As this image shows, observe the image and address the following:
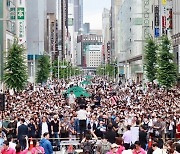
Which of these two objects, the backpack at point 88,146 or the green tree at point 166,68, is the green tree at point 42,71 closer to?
the green tree at point 166,68

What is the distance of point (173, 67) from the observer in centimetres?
5119

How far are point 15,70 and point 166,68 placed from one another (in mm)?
12491

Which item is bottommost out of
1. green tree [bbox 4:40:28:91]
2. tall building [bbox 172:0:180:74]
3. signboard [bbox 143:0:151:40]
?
green tree [bbox 4:40:28:91]

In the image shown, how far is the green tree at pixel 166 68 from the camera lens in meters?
50.8

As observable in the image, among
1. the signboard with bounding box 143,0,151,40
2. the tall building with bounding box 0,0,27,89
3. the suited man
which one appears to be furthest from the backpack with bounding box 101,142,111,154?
the signboard with bounding box 143,0,151,40

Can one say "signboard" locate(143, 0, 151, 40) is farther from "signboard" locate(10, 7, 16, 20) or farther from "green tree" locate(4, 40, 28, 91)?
"green tree" locate(4, 40, 28, 91)

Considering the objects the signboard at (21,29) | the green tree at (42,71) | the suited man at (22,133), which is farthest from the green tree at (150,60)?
the suited man at (22,133)

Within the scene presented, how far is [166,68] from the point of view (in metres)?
51.0

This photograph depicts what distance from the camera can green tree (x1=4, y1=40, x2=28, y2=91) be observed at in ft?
159

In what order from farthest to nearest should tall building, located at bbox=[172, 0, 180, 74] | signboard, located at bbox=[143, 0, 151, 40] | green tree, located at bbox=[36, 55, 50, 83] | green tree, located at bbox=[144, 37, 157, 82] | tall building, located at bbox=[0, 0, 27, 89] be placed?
signboard, located at bbox=[143, 0, 151, 40], green tree, located at bbox=[36, 55, 50, 83], tall building, located at bbox=[172, 0, 180, 74], green tree, located at bbox=[144, 37, 157, 82], tall building, located at bbox=[0, 0, 27, 89]

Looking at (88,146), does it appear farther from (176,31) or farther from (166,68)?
(176,31)

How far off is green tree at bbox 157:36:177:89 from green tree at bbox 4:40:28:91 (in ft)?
37.2

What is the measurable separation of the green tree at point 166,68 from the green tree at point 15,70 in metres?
11.3

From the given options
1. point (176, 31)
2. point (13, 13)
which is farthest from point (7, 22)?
point (176, 31)
